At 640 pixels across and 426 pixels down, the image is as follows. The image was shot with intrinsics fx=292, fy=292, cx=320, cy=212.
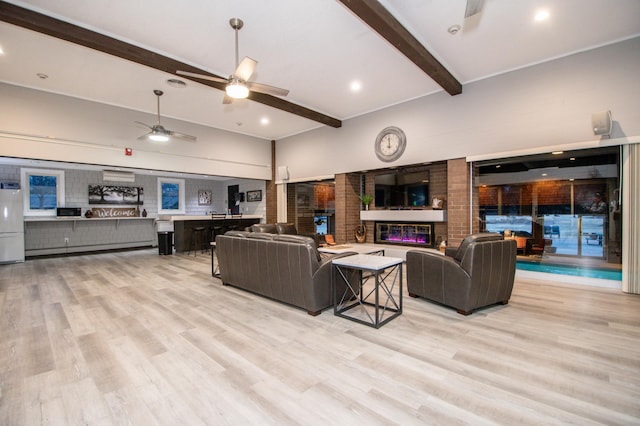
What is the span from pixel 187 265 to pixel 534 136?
6923 mm

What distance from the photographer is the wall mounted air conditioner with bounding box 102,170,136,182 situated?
8203mm

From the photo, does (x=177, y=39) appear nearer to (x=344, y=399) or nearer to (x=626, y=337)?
(x=344, y=399)

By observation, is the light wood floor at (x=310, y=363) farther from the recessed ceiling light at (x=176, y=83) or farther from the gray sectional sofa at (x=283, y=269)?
the recessed ceiling light at (x=176, y=83)

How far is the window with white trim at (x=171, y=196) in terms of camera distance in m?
9.73

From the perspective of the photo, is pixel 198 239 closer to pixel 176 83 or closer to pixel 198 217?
pixel 198 217

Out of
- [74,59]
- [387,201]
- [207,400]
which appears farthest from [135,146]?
[207,400]

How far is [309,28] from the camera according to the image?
363 centimetres

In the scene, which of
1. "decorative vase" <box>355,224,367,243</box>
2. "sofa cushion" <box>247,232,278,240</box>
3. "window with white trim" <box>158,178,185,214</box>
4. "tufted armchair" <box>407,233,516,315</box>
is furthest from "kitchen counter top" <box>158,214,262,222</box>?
"tufted armchair" <box>407,233,516,315</box>

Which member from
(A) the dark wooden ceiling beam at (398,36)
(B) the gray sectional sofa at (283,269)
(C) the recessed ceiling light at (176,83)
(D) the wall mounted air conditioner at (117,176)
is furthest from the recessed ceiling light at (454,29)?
(D) the wall mounted air conditioner at (117,176)

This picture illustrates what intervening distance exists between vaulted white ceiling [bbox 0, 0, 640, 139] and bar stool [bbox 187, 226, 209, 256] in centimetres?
366

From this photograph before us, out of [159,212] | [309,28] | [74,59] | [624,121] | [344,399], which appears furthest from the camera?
[159,212]

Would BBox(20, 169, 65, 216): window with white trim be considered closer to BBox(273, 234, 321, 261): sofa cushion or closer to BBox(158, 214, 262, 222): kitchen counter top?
BBox(158, 214, 262, 222): kitchen counter top

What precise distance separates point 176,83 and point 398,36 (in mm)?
3776

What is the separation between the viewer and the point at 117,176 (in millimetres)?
8375
